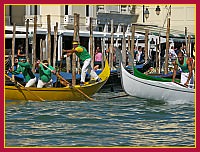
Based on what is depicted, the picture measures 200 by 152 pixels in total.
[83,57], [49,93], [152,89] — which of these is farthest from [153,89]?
[49,93]

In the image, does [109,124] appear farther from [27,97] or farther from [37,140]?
[27,97]

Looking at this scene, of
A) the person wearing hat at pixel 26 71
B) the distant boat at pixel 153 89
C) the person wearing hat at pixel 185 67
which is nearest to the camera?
the person wearing hat at pixel 185 67

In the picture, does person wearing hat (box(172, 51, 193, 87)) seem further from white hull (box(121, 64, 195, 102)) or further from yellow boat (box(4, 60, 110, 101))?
yellow boat (box(4, 60, 110, 101))

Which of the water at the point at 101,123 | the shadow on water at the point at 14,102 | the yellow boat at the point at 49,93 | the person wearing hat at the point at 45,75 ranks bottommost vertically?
the water at the point at 101,123

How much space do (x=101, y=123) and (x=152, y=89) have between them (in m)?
2.36

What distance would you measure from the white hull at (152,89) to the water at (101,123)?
159mm

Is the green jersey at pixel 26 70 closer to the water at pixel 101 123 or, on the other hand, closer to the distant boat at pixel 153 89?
the water at pixel 101 123

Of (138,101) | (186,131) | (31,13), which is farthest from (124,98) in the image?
(31,13)

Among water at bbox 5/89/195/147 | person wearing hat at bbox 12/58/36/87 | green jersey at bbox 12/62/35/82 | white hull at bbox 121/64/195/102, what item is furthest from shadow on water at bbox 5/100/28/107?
white hull at bbox 121/64/195/102

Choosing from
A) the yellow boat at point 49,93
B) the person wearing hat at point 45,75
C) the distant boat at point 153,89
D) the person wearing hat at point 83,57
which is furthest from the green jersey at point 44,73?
the distant boat at point 153,89

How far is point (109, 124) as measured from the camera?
995 centimetres

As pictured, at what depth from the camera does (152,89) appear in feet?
39.9

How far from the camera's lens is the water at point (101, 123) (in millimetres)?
8336

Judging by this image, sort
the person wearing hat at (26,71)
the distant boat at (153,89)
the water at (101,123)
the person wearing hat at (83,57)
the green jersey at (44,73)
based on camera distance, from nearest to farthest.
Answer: the water at (101,123)
the distant boat at (153,89)
the green jersey at (44,73)
the person wearing hat at (26,71)
the person wearing hat at (83,57)
